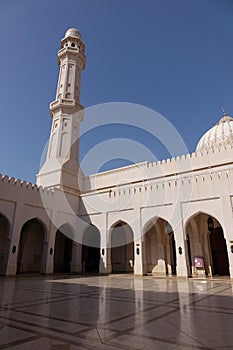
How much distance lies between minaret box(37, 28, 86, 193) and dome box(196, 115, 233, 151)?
36.6 ft

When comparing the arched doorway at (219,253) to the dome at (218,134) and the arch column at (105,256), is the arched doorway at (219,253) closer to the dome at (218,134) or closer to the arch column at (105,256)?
the arch column at (105,256)

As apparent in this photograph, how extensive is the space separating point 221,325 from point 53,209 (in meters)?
14.5

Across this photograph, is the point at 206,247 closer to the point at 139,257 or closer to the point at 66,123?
the point at 139,257

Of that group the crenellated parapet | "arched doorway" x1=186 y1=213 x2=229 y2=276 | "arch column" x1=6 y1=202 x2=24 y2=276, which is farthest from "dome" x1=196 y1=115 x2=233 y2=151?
"arch column" x1=6 y1=202 x2=24 y2=276

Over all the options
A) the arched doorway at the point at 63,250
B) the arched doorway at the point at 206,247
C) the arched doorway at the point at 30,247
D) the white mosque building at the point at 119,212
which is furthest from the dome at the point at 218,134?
the arched doorway at the point at 30,247

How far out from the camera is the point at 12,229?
13.8 metres

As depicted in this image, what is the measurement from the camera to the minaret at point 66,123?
19.9 meters

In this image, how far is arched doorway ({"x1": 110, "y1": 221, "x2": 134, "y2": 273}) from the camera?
61.1ft

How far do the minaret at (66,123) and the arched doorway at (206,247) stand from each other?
9.98m

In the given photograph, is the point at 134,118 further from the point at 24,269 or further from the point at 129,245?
the point at 24,269

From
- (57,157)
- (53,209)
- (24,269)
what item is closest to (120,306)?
(53,209)

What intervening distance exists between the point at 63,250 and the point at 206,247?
36.0 feet

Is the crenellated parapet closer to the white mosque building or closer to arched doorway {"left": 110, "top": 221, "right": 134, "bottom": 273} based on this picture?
the white mosque building

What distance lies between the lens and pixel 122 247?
752 inches
